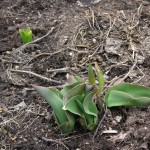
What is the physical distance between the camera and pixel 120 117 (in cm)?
217

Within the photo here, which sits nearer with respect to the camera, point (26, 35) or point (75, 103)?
point (75, 103)

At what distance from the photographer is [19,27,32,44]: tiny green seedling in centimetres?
270

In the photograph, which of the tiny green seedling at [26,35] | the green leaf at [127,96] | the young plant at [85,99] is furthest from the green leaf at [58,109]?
the tiny green seedling at [26,35]

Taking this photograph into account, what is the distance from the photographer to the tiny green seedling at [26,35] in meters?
2.70

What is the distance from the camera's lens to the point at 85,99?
6.52ft

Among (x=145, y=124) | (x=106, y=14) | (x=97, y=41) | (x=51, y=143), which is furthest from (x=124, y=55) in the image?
(x=51, y=143)

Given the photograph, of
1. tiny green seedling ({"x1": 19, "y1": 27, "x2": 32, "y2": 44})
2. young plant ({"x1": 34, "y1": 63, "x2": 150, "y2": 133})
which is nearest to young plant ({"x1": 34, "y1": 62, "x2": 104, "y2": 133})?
young plant ({"x1": 34, "y1": 63, "x2": 150, "y2": 133})

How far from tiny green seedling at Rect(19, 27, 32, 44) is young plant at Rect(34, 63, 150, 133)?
72 cm

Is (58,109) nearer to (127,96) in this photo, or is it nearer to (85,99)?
(85,99)

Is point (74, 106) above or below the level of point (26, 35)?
below

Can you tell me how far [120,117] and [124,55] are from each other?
23.2 inches

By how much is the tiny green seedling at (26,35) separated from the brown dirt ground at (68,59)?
0.16 feet

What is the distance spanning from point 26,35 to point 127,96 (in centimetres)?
97

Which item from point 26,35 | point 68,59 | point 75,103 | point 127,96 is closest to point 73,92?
point 75,103
